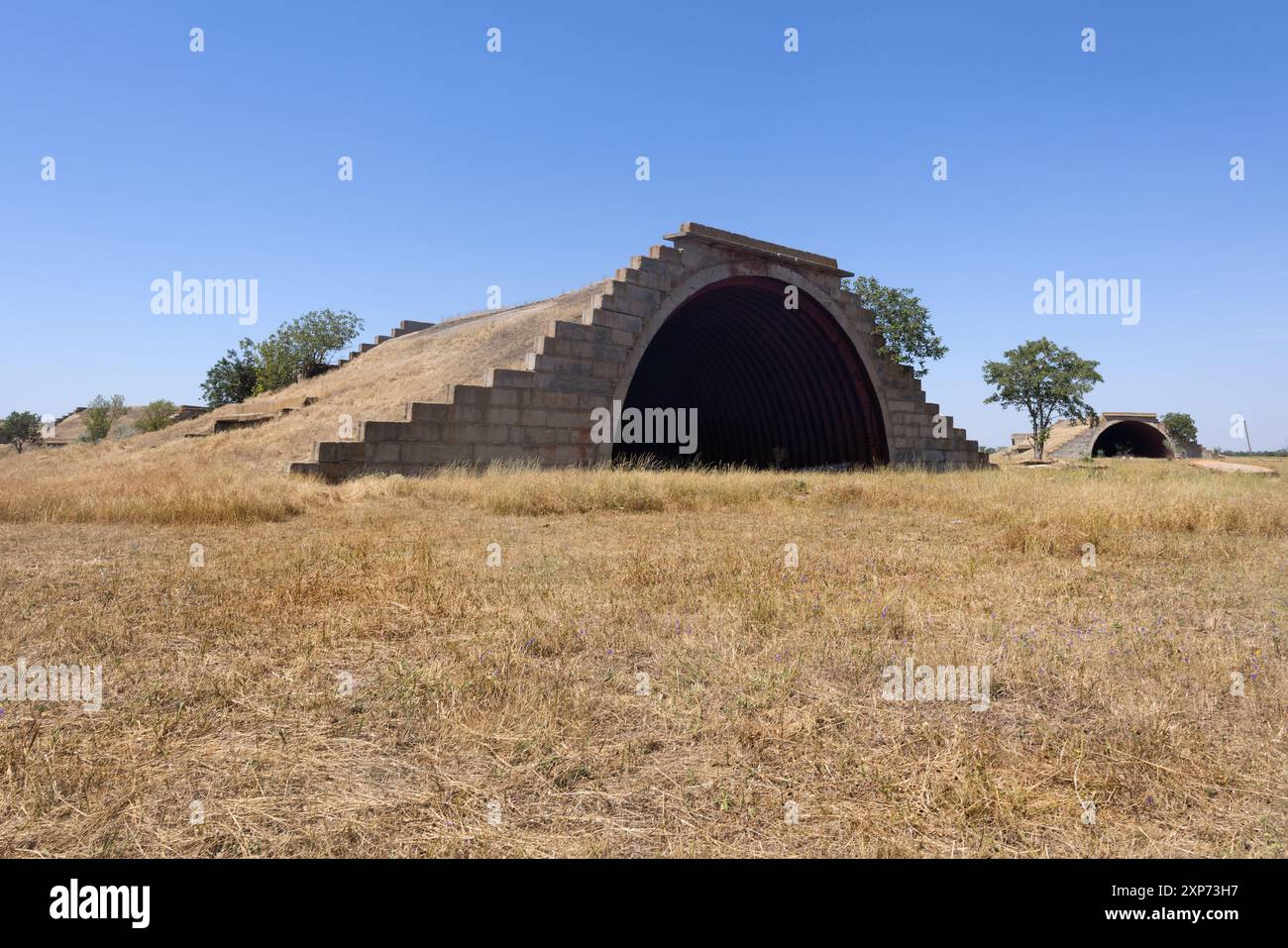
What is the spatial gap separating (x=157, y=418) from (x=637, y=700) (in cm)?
5323

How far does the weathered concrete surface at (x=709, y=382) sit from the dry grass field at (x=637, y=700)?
9644 millimetres

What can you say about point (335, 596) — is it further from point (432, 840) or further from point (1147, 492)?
point (1147, 492)

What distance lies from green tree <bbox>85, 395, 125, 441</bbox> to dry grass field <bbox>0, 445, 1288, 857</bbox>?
65243 millimetres

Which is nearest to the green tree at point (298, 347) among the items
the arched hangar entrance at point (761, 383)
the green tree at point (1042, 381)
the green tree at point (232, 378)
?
the green tree at point (232, 378)

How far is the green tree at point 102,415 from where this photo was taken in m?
63.3

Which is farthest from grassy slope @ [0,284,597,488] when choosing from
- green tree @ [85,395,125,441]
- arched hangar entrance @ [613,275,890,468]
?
green tree @ [85,395,125,441]

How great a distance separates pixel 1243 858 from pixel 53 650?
6915 millimetres

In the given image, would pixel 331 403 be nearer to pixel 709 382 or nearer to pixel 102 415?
pixel 709 382

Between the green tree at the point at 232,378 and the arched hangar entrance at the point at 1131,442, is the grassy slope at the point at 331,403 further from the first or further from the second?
the arched hangar entrance at the point at 1131,442

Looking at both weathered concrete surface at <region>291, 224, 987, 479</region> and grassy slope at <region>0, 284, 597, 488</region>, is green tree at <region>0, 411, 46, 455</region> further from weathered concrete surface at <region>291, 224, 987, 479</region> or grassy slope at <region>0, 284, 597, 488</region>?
weathered concrete surface at <region>291, 224, 987, 479</region>

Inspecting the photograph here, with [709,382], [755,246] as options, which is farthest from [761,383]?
[755,246]

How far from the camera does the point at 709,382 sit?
108 ft

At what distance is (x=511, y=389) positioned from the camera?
20.2 m
